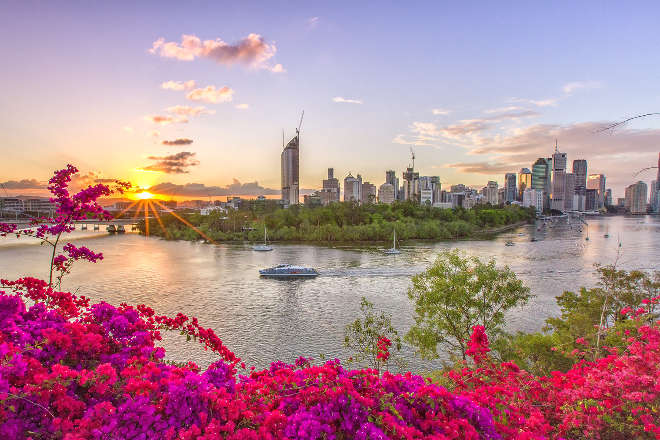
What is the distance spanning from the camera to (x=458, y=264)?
13.6m

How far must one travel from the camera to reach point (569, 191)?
191 m

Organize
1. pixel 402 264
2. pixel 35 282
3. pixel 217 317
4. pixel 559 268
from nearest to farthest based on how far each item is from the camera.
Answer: pixel 35 282, pixel 217 317, pixel 559 268, pixel 402 264

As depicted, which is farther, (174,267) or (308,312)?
(174,267)

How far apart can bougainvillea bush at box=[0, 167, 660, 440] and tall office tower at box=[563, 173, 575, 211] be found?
702 ft

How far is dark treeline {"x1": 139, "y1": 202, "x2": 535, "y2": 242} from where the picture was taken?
192 ft

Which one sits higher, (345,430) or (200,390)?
(200,390)

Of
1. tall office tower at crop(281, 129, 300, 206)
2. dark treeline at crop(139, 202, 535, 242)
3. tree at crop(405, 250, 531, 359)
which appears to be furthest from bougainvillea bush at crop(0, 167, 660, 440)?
tall office tower at crop(281, 129, 300, 206)

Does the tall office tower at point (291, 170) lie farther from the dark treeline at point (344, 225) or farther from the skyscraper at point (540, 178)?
the skyscraper at point (540, 178)

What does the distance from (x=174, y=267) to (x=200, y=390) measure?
34490mm

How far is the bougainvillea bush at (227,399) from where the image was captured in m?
2.49

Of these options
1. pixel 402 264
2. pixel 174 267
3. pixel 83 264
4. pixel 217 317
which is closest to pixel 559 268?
pixel 402 264

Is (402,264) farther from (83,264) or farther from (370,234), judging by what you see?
(83,264)

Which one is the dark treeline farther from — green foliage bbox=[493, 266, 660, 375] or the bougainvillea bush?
the bougainvillea bush

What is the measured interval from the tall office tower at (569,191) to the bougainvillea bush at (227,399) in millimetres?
214104
